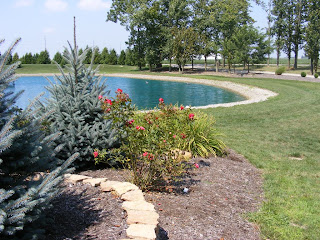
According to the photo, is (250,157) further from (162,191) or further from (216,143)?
(162,191)

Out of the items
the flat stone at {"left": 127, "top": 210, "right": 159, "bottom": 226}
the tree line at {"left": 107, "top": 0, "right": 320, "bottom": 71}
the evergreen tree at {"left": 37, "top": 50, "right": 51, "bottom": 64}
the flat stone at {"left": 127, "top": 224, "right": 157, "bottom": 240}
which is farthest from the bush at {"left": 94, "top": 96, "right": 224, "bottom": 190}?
the evergreen tree at {"left": 37, "top": 50, "right": 51, "bottom": 64}

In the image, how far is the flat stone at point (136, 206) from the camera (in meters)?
2.99

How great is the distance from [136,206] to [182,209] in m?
0.73

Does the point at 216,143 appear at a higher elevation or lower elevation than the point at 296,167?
higher

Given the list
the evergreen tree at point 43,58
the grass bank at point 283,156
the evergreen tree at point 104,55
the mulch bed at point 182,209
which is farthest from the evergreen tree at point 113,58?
the mulch bed at point 182,209

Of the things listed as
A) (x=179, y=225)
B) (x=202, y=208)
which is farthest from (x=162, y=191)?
(x=179, y=225)

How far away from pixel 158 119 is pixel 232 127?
4.61 metres

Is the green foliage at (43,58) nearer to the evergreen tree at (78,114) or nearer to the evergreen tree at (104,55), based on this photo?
the evergreen tree at (104,55)

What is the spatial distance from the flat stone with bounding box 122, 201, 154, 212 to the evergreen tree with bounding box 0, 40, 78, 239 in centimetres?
87

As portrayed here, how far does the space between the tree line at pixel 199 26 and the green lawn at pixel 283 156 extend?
22.2 m

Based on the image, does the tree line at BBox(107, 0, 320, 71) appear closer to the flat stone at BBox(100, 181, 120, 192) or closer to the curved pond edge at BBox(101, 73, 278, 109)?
the curved pond edge at BBox(101, 73, 278, 109)

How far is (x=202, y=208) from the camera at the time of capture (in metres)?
3.65

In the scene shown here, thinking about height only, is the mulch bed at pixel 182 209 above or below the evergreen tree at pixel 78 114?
below

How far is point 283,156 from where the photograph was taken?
630 cm
